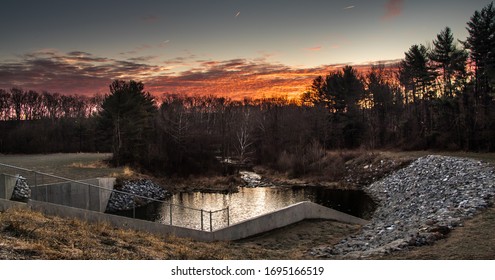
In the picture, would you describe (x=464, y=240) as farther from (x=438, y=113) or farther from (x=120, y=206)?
(x=438, y=113)

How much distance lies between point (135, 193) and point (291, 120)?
29.6 meters

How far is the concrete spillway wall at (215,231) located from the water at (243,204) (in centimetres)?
516

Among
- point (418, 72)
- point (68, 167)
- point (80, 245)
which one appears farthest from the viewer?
point (418, 72)

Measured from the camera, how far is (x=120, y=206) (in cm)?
2927

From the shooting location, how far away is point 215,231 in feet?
52.9

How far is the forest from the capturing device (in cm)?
3272

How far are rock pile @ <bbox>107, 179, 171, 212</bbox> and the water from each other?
1518 mm

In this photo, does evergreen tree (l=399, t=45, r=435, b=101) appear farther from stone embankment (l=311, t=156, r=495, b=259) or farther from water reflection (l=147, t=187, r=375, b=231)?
water reflection (l=147, t=187, r=375, b=231)

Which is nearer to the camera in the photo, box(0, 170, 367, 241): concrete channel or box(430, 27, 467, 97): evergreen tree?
box(0, 170, 367, 241): concrete channel

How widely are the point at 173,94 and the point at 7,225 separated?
172 ft

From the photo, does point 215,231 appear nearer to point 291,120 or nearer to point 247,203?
point 247,203

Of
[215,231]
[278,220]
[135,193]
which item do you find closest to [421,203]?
[278,220]

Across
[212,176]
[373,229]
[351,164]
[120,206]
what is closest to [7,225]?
[373,229]

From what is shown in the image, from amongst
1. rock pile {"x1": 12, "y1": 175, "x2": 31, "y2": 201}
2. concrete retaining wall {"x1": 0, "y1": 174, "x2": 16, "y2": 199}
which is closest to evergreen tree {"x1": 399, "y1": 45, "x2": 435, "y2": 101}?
rock pile {"x1": 12, "y1": 175, "x2": 31, "y2": 201}
